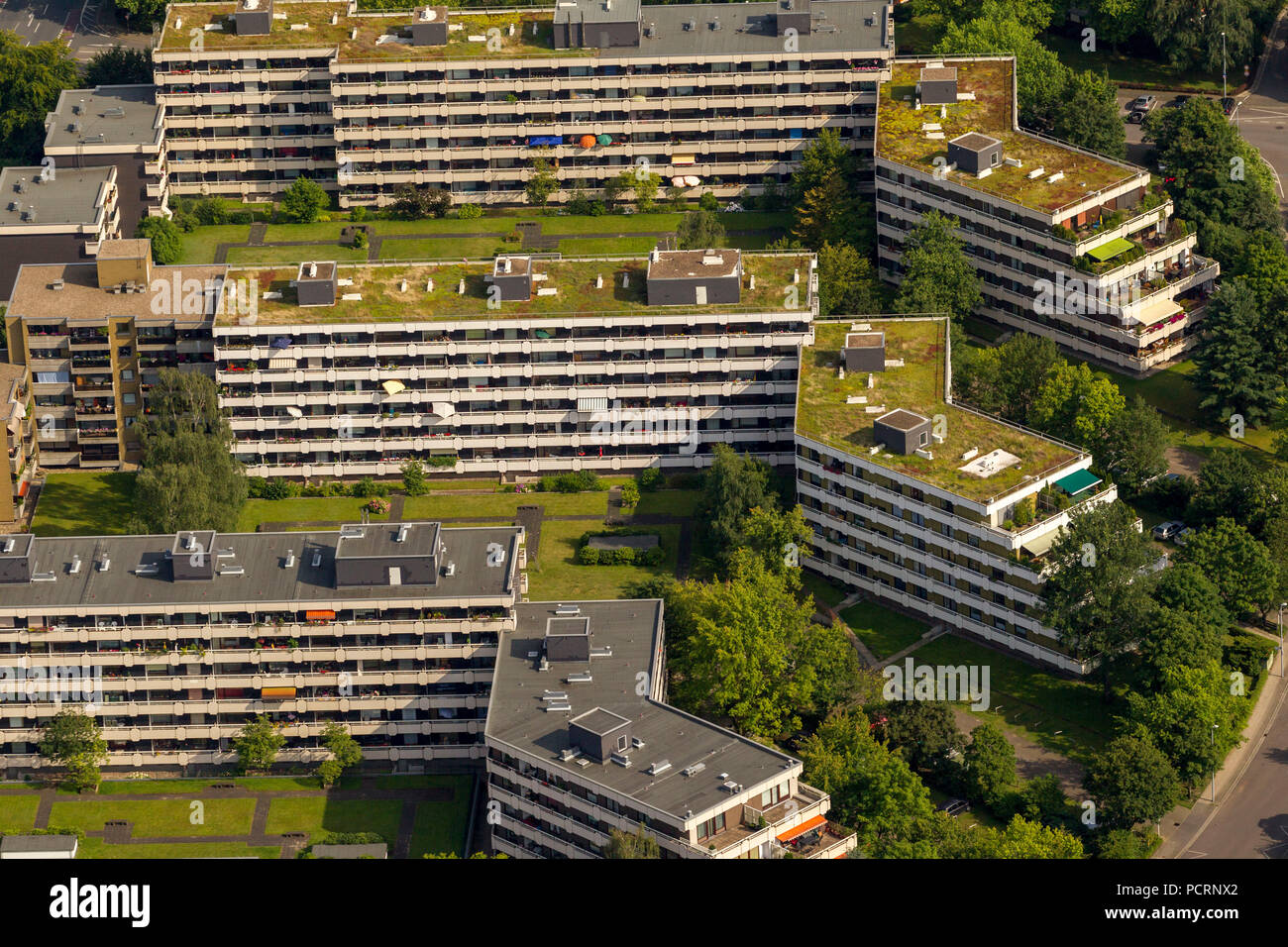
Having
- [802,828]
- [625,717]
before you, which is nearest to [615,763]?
[625,717]

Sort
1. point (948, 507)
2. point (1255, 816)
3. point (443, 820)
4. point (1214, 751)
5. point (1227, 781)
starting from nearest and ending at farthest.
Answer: point (1255, 816), point (1214, 751), point (1227, 781), point (443, 820), point (948, 507)

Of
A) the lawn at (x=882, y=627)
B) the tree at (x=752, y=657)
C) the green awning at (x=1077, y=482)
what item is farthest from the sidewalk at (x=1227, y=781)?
the lawn at (x=882, y=627)

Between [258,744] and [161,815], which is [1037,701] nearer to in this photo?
[258,744]

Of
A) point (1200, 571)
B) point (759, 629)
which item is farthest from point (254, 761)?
point (1200, 571)

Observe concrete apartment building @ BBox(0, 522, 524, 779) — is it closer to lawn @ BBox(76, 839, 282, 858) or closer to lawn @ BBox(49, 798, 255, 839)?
lawn @ BBox(49, 798, 255, 839)

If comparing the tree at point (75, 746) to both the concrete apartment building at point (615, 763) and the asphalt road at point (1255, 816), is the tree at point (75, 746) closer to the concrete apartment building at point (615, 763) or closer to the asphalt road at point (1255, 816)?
the concrete apartment building at point (615, 763)

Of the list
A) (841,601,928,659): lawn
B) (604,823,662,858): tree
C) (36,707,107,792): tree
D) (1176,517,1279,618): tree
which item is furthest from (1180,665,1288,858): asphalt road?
(36,707,107,792): tree

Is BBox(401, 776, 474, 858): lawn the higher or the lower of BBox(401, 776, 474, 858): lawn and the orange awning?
the lower

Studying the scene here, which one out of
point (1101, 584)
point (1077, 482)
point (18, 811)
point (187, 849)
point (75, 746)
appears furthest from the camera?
point (1077, 482)
